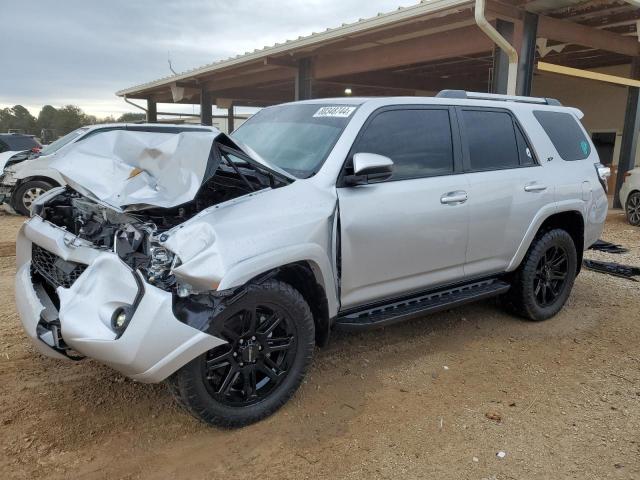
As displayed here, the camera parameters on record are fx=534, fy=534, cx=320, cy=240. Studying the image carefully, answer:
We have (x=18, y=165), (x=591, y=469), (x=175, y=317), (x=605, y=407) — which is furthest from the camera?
(x=18, y=165)

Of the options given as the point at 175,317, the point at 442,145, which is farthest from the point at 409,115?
the point at 175,317

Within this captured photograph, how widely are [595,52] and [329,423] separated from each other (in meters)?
12.6

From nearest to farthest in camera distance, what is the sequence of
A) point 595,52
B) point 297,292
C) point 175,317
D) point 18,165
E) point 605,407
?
point 175,317 < point 297,292 < point 605,407 < point 18,165 < point 595,52

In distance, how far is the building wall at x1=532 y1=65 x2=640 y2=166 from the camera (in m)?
15.2

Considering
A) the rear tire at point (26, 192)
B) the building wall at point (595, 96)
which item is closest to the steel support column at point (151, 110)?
the rear tire at point (26, 192)

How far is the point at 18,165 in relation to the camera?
10414 millimetres

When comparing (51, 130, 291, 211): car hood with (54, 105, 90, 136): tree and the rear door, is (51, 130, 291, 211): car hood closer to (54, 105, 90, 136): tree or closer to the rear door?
the rear door

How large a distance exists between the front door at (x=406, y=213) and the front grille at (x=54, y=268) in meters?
1.59

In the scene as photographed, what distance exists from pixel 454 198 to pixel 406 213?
0.53 m

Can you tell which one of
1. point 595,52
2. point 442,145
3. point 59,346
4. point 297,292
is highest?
point 595,52

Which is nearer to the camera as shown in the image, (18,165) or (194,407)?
(194,407)

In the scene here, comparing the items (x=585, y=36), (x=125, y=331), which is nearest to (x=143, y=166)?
(x=125, y=331)

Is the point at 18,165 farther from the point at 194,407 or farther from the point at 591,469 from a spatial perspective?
the point at 591,469

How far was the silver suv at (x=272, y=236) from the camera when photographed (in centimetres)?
267
